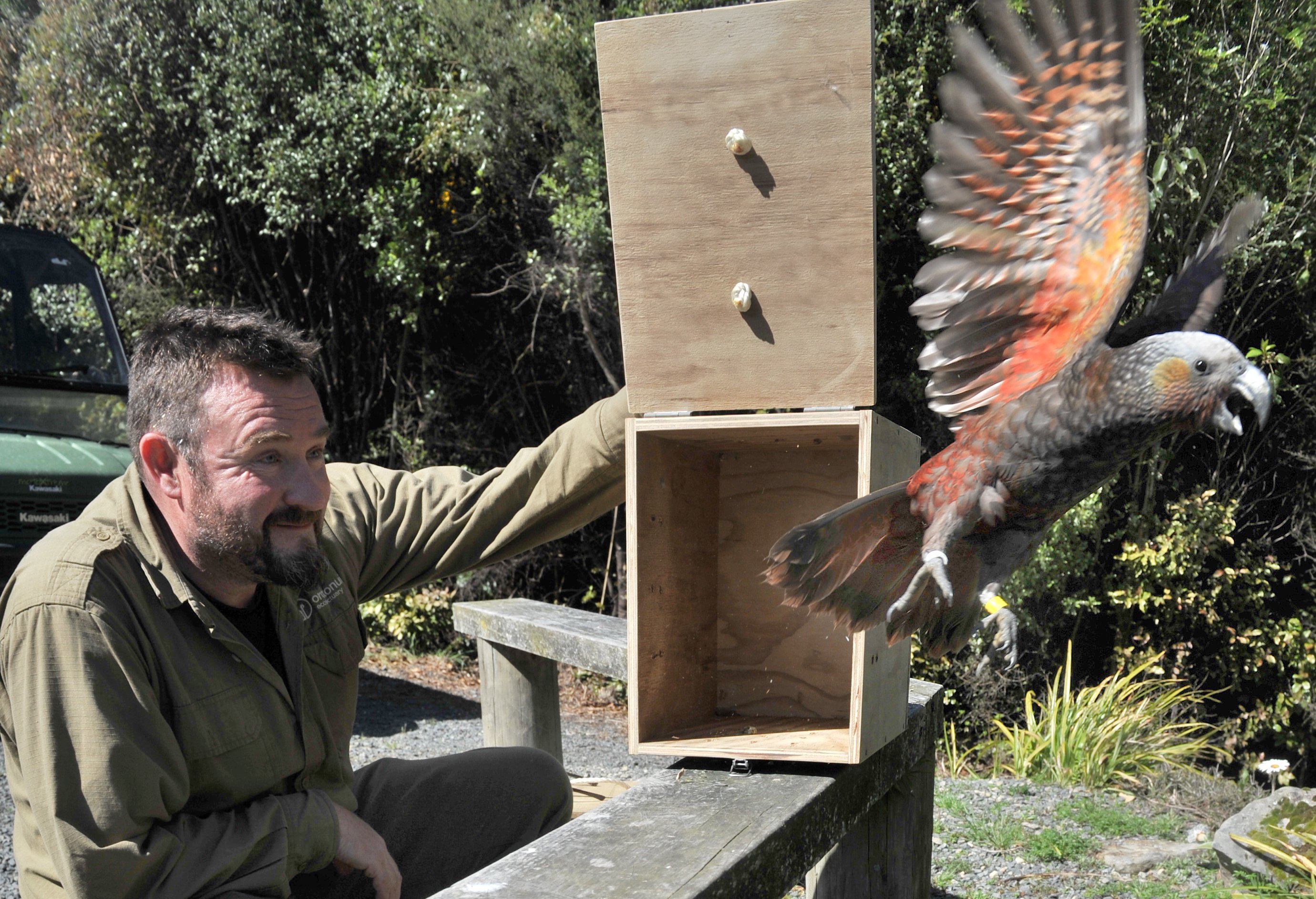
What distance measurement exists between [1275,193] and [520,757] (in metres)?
4.23

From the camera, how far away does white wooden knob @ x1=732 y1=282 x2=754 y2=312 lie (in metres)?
1.68

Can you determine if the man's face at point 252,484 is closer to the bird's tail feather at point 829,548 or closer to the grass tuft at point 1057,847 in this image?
the bird's tail feather at point 829,548

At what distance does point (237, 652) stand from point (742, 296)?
0.99 meters

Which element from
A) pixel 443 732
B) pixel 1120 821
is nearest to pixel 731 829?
pixel 1120 821

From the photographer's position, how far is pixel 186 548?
169 centimetres

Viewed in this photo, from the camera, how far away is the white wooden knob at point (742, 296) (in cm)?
168

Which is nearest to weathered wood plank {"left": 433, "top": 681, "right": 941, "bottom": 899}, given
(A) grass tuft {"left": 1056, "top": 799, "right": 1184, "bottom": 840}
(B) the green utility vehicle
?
(A) grass tuft {"left": 1056, "top": 799, "right": 1184, "bottom": 840}

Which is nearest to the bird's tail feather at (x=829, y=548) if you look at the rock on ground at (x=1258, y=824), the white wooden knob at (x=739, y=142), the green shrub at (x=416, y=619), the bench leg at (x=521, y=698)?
the white wooden knob at (x=739, y=142)

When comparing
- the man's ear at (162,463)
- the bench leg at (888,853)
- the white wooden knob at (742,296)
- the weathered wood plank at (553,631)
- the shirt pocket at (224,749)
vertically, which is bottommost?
the bench leg at (888,853)

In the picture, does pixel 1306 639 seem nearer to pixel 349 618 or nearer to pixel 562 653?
pixel 562 653

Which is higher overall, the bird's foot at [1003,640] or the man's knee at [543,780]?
the bird's foot at [1003,640]

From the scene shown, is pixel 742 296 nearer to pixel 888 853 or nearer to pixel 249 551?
pixel 249 551

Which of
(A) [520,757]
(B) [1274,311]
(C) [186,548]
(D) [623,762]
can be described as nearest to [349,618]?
(C) [186,548]

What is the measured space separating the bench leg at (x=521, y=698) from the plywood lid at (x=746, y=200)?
167cm
